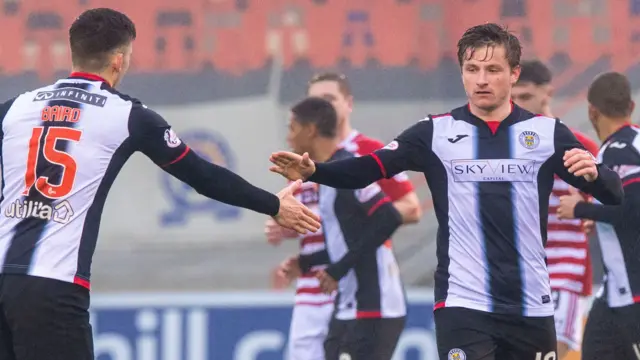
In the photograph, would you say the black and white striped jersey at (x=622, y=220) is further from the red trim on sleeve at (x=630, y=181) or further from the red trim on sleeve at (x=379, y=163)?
the red trim on sleeve at (x=379, y=163)

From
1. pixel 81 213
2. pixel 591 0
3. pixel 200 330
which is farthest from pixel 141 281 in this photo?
pixel 81 213

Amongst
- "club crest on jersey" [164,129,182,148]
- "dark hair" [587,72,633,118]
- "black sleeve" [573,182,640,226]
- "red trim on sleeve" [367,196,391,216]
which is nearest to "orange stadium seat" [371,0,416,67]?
"red trim on sleeve" [367,196,391,216]

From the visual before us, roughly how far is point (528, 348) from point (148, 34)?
5.39 metres

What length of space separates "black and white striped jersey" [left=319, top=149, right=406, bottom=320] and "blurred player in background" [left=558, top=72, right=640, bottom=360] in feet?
3.01

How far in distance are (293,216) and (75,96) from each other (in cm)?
93

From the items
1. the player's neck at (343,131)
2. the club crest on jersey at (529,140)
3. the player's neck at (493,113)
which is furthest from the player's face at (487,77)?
the player's neck at (343,131)

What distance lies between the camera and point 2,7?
9.25 metres

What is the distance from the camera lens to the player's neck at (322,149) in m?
6.47

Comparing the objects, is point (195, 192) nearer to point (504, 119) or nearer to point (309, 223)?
point (309, 223)

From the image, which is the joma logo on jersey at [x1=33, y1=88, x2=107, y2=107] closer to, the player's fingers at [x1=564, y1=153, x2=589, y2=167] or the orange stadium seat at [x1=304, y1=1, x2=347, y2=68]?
the player's fingers at [x1=564, y1=153, x2=589, y2=167]

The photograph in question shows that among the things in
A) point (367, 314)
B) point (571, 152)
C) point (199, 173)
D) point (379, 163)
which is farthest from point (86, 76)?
point (367, 314)

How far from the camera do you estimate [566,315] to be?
22.2ft

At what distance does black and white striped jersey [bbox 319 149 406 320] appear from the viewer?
6.28 meters

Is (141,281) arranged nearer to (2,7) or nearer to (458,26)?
(2,7)
